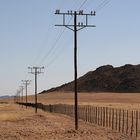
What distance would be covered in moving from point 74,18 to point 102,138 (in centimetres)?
1225

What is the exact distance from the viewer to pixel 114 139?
26297 mm

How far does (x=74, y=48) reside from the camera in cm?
3606

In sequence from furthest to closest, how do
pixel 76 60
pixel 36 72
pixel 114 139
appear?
pixel 36 72, pixel 76 60, pixel 114 139

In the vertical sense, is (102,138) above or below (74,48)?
below

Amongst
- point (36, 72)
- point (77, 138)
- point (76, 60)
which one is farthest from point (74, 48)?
point (36, 72)

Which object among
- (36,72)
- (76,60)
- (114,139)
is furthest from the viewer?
(36,72)

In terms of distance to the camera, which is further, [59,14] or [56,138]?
[59,14]

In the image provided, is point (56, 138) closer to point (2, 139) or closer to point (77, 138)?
point (77, 138)

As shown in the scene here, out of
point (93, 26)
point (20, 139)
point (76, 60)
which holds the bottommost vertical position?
point (20, 139)

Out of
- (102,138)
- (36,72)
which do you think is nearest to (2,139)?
(102,138)

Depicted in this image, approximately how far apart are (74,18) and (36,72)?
193ft

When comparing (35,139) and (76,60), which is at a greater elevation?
(76,60)

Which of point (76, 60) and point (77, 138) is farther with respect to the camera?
point (76, 60)

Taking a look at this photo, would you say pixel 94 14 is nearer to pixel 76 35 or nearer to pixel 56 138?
pixel 76 35
